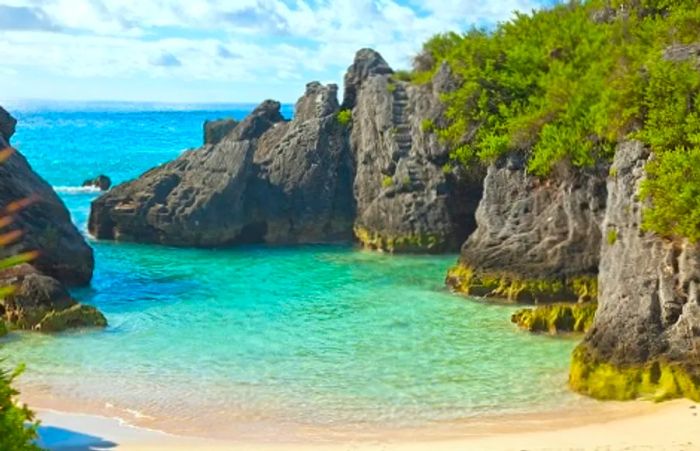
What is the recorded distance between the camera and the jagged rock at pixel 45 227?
27.1 meters

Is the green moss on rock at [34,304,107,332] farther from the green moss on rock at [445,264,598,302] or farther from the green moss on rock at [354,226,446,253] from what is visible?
the green moss on rock at [354,226,446,253]

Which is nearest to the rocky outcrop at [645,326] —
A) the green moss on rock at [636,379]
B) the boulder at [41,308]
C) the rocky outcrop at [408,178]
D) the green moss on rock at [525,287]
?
the green moss on rock at [636,379]

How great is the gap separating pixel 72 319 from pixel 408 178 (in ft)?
49.8

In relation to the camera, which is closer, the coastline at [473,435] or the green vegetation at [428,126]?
the coastline at [473,435]

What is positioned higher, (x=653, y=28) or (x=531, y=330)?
(x=653, y=28)

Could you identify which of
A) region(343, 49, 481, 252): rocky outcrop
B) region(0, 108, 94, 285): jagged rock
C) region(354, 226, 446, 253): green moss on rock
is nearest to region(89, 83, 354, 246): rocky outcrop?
region(343, 49, 481, 252): rocky outcrop

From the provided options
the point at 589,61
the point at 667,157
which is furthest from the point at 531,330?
the point at 589,61

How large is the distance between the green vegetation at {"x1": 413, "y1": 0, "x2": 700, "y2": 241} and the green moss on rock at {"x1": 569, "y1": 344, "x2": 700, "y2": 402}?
2.40 meters

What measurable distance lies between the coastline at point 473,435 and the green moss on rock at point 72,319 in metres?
6.27

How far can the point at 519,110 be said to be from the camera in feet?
102

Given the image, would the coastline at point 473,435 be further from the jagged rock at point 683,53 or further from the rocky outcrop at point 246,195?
the rocky outcrop at point 246,195

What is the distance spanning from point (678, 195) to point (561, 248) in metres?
8.01

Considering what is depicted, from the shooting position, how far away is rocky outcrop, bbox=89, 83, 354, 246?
119ft

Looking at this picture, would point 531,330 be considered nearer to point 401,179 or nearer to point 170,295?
point 170,295
